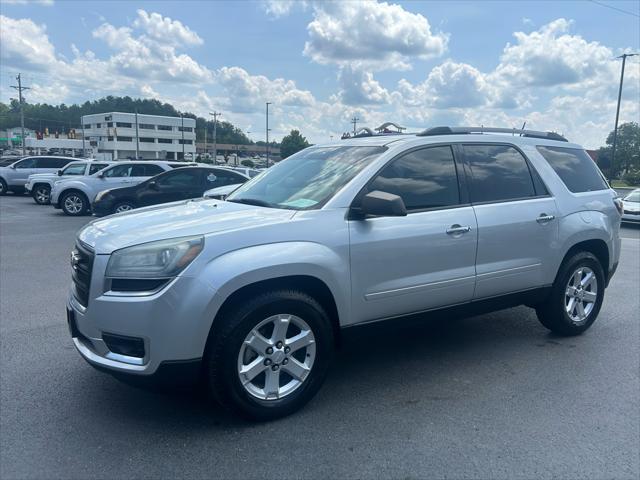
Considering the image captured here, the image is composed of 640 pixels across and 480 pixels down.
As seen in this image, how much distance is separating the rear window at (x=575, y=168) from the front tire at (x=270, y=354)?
9.74ft

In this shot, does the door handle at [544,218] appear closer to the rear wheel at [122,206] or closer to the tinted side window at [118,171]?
the rear wheel at [122,206]

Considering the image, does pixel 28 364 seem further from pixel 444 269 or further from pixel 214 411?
pixel 444 269

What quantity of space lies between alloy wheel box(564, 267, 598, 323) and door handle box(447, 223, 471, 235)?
158 cm

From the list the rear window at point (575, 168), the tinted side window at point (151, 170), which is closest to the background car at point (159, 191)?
the tinted side window at point (151, 170)

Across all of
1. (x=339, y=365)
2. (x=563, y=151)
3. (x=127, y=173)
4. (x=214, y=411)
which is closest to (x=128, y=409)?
(x=214, y=411)

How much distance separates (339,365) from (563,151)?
3112mm

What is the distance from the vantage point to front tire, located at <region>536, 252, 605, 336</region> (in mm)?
4809

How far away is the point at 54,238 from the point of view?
1100cm

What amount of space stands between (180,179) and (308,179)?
982 cm

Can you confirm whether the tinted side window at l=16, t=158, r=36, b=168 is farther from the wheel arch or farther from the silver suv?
the wheel arch

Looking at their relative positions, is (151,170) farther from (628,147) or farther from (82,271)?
(628,147)

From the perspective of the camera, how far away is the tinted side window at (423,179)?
12.6ft

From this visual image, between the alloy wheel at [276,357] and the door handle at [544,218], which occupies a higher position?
the door handle at [544,218]

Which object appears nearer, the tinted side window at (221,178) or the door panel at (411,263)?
the door panel at (411,263)
